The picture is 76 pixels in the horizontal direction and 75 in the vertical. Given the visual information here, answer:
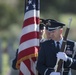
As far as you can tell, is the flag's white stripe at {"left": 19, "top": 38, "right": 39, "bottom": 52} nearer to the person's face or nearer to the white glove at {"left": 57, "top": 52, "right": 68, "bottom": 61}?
the person's face

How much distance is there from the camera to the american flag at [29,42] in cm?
641

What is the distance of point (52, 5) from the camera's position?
11930 millimetres

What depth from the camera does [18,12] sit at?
38.5 feet

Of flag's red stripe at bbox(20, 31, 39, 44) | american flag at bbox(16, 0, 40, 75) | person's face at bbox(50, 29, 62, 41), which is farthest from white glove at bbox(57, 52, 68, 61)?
flag's red stripe at bbox(20, 31, 39, 44)

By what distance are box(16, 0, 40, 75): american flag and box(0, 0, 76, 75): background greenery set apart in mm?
4608

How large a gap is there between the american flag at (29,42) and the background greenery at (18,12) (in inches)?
181

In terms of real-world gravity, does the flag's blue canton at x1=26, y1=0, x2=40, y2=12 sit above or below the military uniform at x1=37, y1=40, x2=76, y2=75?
above

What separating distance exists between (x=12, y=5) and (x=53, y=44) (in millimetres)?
6156

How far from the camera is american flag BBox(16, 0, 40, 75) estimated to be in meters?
6.41

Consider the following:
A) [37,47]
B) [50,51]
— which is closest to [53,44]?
[50,51]

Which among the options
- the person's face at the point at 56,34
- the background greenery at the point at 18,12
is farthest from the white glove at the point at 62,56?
the background greenery at the point at 18,12

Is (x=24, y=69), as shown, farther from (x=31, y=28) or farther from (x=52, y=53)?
(x=52, y=53)

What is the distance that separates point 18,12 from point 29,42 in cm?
529

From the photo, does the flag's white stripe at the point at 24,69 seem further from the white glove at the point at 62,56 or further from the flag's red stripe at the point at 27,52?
the white glove at the point at 62,56
